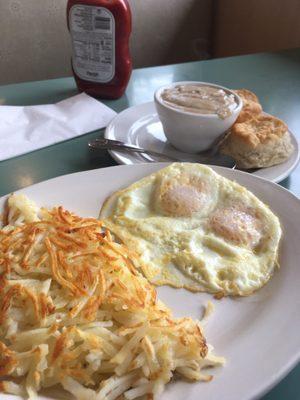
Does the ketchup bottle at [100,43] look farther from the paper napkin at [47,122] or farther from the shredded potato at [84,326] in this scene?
the shredded potato at [84,326]

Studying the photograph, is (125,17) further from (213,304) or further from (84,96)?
(213,304)

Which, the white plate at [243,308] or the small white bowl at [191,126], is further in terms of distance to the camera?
the small white bowl at [191,126]

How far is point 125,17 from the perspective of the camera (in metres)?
1.58

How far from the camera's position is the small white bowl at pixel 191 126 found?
1.32m

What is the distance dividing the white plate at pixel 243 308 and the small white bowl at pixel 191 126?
0.65ft

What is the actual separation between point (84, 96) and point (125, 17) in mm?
350

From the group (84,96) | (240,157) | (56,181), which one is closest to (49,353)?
(56,181)

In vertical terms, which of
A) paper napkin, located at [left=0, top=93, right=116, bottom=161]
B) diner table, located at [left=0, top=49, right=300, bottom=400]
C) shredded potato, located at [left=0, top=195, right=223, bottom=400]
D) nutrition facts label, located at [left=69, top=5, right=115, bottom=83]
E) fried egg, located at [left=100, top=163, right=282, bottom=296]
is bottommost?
diner table, located at [left=0, top=49, right=300, bottom=400]

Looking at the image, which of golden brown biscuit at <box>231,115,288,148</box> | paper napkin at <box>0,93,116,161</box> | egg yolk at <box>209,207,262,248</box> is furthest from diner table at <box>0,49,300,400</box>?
egg yolk at <box>209,207,262,248</box>

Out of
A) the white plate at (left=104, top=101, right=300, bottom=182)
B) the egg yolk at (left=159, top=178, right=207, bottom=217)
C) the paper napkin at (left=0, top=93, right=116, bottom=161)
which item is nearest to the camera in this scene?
the egg yolk at (left=159, top=178, right=207, bottom=217)

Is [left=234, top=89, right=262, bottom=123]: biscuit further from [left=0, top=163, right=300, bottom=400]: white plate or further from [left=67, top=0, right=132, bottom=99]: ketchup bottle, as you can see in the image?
[left=67, top=0, right=132, bottom=99]: ketchup bottle

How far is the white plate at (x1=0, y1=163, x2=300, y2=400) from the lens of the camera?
0.66m

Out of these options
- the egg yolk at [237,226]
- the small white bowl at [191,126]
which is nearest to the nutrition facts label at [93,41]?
the small white bowl at [191,126]

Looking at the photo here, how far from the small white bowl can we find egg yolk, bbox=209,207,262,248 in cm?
35
